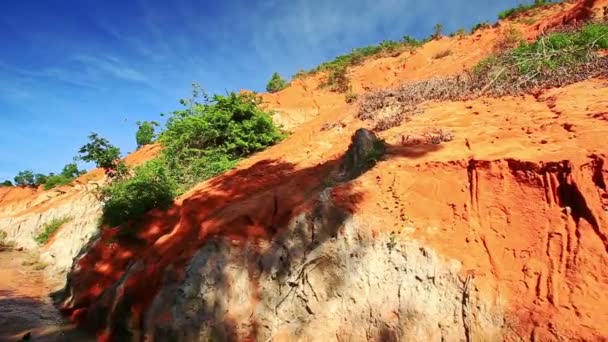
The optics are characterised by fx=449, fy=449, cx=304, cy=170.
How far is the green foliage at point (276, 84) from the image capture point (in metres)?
25.2

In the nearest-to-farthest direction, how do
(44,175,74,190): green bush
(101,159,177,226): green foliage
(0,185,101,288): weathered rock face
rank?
(101,159,177,226): green foliage
(0,185,101,288): weathered rock face
(44,175,74,190): green bush

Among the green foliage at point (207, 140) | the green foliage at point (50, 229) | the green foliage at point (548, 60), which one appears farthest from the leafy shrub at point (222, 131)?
the green foliage at point (50, 229)

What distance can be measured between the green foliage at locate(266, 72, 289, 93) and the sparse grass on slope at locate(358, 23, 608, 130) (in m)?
14.7

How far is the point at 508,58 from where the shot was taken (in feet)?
33.3

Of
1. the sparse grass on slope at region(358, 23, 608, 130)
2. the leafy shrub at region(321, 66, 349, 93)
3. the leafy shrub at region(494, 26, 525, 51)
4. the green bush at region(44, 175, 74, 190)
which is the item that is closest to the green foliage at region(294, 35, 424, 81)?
the leafy shrub at region(321, 66, 349, 93)

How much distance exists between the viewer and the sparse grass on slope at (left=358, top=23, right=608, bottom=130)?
27.7 feet

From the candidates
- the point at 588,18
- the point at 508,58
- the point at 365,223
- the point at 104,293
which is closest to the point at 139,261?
the point at 104,293

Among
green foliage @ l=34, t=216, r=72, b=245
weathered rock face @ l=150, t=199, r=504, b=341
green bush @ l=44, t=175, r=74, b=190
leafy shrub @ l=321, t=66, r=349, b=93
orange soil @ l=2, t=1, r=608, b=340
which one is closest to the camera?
orange soil @ l=2, t=1, r=608, b=340

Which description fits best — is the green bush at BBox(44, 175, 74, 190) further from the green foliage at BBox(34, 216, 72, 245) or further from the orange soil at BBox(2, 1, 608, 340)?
the orange soil at BBox(2, 1, 608, 340)

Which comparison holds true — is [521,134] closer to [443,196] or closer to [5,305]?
[443,196]

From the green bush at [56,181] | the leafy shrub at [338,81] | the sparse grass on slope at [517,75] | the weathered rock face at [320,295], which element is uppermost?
the leafy shrub at [338,81]

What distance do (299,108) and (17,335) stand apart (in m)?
15.1

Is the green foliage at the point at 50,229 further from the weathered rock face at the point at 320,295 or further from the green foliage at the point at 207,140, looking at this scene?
the weathered rock face at the point at 320,295

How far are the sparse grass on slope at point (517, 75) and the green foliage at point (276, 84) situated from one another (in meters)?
14.7
